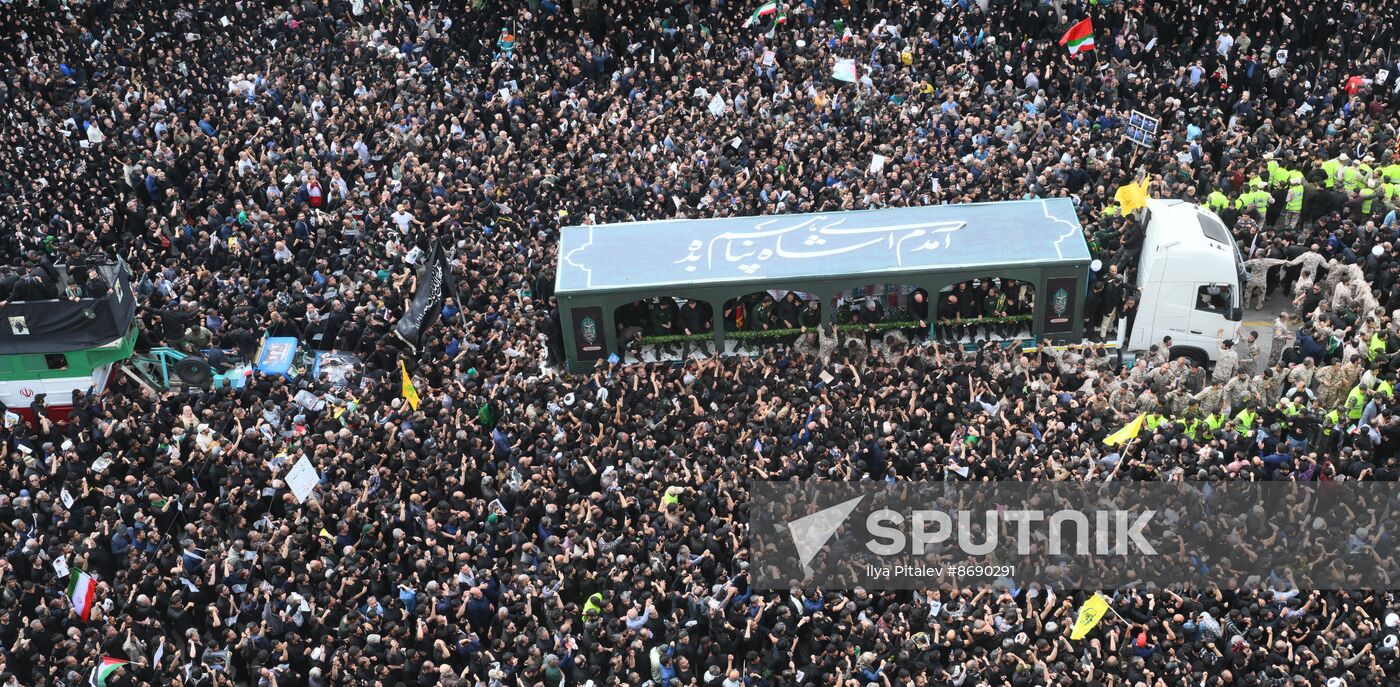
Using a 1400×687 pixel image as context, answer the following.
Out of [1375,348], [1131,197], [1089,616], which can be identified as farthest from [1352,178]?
[1089,616]

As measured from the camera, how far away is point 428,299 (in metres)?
25.7

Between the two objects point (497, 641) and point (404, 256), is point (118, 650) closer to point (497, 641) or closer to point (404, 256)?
point (497, 641)

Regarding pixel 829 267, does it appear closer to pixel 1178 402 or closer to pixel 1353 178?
pixel 1178 402

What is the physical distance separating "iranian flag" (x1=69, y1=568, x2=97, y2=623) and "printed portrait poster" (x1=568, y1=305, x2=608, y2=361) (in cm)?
829

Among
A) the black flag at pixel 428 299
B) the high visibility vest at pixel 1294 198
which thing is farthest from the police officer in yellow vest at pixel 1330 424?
the black flag at pixel 428 299

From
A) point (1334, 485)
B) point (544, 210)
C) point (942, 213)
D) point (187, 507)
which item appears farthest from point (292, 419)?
point (1334, 485)

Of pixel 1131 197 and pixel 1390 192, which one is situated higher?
pixel 1131 197

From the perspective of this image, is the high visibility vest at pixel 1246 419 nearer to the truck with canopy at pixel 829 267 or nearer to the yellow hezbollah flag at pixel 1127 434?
the yellow hezbollah flag at pixel 1127 434

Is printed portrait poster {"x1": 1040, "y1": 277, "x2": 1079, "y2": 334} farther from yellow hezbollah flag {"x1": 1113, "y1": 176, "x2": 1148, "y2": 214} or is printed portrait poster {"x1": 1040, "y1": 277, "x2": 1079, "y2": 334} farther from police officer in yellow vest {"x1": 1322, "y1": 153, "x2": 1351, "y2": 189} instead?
police officer in yellow vest {"x1": 1322, "y1": 153, "x2": 1351, "y2": 189}

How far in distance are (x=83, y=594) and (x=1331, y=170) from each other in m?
21.3

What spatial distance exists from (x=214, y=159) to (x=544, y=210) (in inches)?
295

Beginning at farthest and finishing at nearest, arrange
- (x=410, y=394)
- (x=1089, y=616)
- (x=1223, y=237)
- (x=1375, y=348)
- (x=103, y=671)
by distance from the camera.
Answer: (x=1223, y=237)
(x=410, y=394)
(x=1375, y=348)
(x=103, y=671)
(x=1089, y=616)

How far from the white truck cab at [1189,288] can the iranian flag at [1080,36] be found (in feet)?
26.7

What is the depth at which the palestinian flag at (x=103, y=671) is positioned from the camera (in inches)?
715
